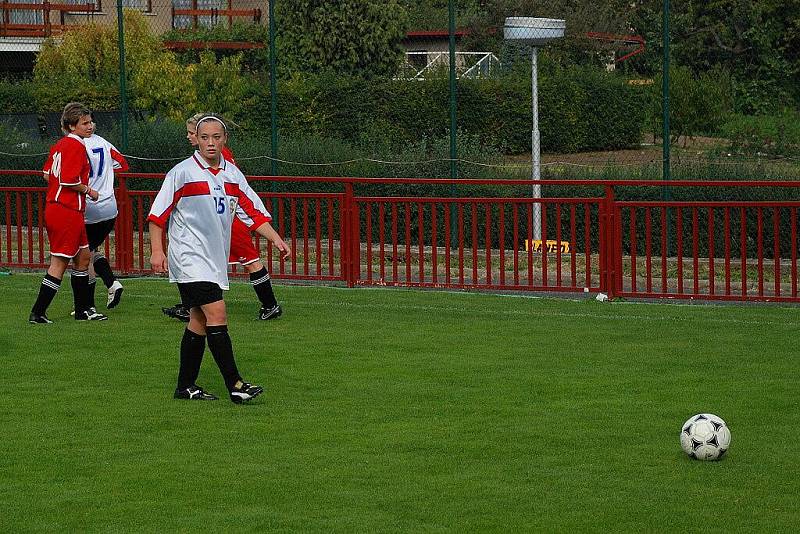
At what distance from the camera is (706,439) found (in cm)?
761

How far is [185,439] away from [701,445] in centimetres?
277

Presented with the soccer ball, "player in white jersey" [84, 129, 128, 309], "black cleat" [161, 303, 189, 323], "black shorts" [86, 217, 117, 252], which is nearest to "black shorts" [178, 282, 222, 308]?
the soccer ball

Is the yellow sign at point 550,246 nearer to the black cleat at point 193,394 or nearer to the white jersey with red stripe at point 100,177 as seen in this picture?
the white jersey with red stripe at point 100,177

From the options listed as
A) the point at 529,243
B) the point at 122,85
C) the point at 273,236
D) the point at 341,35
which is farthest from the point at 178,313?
the point at 341,35

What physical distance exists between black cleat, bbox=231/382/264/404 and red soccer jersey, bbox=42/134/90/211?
4.11 metres

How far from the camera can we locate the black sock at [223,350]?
9.25 meters

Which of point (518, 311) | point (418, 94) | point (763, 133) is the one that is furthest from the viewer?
point (418, 94)

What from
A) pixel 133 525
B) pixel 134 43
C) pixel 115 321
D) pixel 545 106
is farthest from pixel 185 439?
pixel 134 43

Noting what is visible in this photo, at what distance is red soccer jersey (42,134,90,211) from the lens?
12.8m

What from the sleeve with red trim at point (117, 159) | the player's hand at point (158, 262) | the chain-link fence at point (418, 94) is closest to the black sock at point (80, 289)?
the sleeve with red trim at point (117, 159)

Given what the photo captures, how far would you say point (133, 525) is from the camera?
6594 millimetres

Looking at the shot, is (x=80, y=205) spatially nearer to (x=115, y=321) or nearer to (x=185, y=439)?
(x=115, y=321)

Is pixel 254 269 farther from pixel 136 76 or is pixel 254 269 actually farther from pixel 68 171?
pixel 136 76

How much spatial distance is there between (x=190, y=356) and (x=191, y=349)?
6 centimetres
